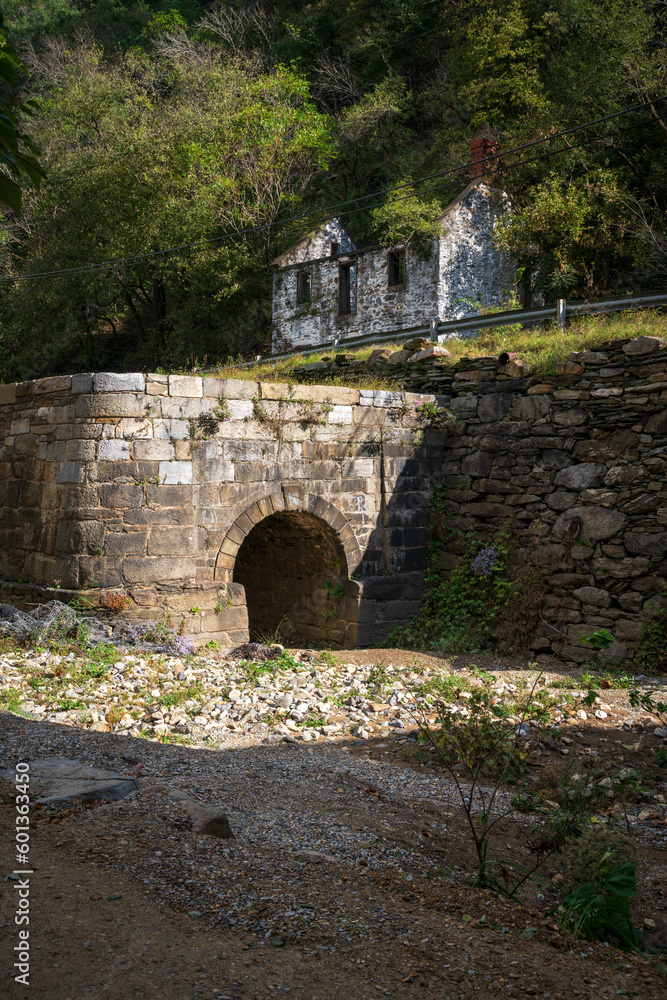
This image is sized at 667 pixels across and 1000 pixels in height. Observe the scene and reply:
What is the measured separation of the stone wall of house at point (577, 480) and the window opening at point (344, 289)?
13.5 meters

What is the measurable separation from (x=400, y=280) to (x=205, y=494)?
15.0 meters

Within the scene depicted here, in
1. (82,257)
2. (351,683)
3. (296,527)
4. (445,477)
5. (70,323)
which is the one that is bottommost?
(351,683)

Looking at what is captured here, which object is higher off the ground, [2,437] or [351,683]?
[2,437]

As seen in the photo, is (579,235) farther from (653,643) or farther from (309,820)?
(309,820)

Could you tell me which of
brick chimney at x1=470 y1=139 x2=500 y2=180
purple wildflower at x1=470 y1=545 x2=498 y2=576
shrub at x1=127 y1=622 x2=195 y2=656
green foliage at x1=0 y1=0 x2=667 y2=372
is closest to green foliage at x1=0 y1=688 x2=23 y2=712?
shrub at x1=127 y1=622 x2=195 y2=656

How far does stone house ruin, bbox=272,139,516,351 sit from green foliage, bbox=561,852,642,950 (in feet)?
56.7

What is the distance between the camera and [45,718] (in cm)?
600

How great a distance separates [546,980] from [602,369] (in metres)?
7.21

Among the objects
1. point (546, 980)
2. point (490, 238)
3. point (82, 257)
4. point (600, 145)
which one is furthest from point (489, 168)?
point (546, 980)

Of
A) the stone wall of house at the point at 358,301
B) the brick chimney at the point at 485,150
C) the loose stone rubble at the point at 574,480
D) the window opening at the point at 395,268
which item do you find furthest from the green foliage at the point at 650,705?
the brick chimney at the point at 485,150

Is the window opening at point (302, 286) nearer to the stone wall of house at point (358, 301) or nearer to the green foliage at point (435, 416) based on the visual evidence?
the stone wall of house at point (358, 301)

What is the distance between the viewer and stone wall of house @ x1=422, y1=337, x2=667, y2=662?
332 inches

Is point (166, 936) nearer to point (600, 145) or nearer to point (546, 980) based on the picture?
point (546, 980)

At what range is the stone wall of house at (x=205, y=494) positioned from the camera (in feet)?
27.4
